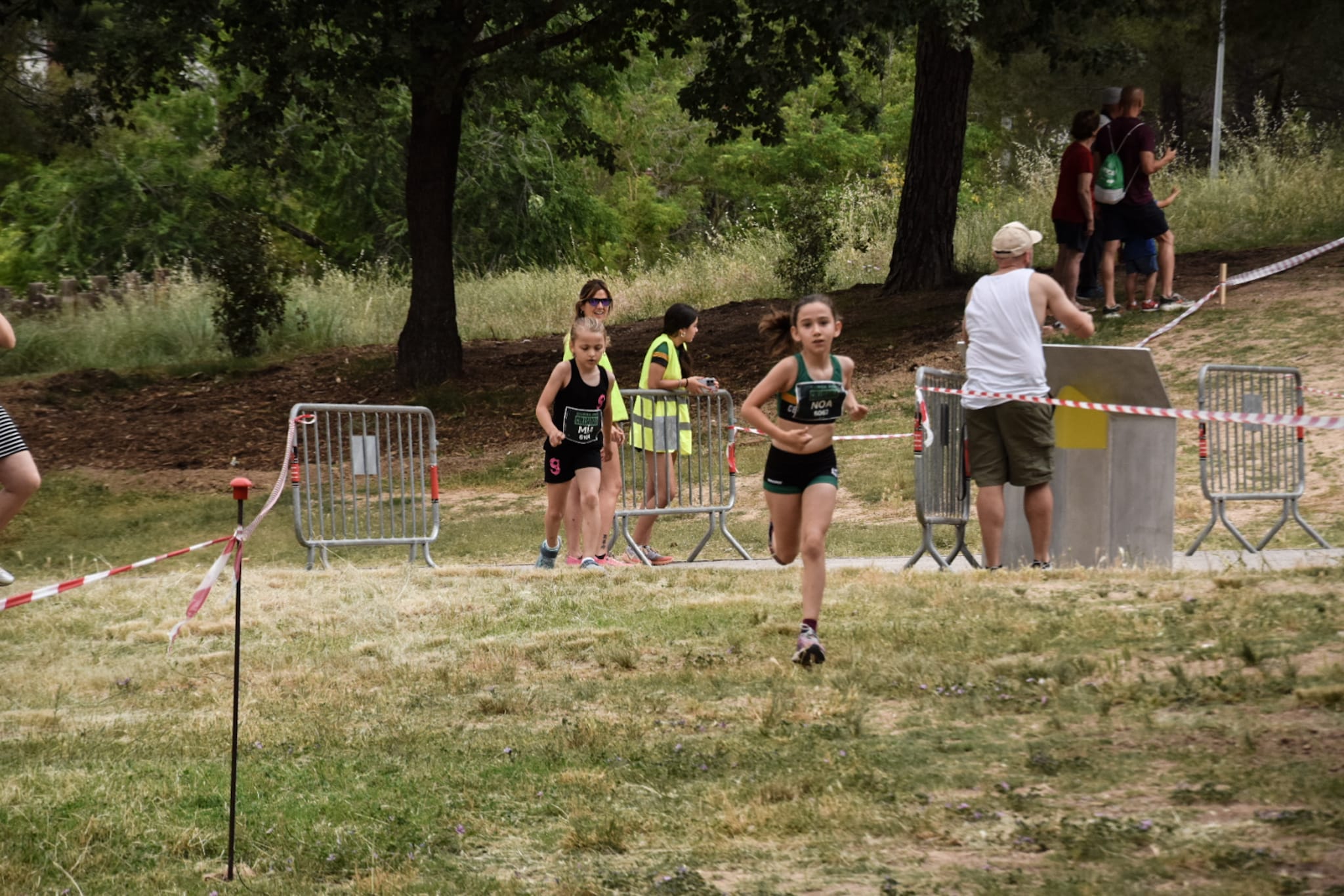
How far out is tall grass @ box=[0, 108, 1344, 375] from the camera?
79.0 ft

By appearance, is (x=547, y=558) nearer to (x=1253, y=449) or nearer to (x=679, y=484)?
(x=679, y=484)

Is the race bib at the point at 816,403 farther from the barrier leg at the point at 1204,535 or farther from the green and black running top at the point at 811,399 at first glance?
the barrier leg at the point at 1204,535

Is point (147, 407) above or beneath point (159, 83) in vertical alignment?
beneath

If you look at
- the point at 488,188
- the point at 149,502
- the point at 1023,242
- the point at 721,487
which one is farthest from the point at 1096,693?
the point at 488,188

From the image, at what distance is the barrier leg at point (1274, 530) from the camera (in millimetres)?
11461

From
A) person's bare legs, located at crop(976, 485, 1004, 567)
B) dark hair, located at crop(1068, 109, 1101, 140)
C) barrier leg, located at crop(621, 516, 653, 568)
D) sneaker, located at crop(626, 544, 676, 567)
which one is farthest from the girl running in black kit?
dark hair, located at crop(1068, 109, 1101, 140)

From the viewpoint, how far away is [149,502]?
17.2m

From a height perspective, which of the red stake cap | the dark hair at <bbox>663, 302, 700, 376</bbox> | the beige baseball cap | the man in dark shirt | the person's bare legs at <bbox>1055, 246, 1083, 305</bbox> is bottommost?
the red stake cap

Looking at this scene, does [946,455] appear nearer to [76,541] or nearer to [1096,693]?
[1096,693]

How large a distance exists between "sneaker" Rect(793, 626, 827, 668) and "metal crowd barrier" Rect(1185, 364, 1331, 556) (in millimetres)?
4903

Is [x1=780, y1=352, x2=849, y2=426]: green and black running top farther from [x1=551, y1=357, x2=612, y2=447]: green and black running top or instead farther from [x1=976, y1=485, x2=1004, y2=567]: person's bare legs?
[x1=551, y1=357, x2=612, y2=447]: green and black running top

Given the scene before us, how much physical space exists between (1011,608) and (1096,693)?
170 centimetres

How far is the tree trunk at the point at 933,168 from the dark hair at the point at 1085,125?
16.0 feet

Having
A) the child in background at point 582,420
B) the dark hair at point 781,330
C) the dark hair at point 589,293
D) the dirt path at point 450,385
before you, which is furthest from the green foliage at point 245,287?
the dark hair at point 781,330
